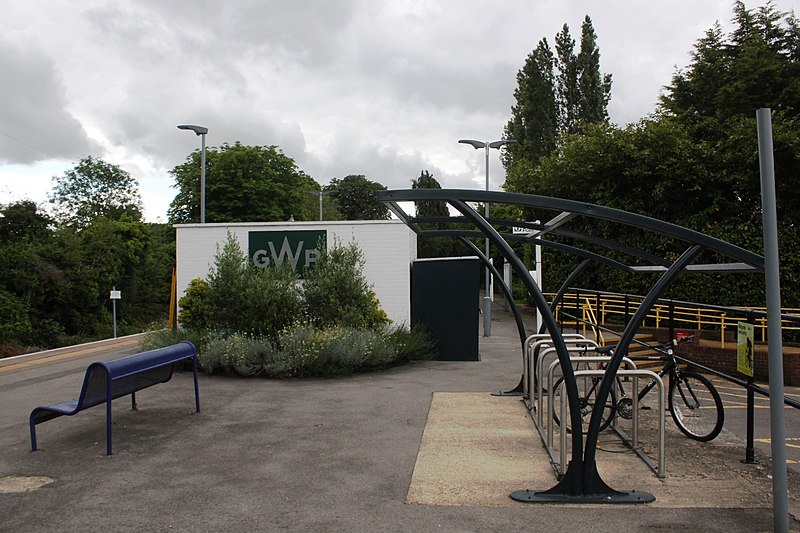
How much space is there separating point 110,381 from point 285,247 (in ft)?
26.2

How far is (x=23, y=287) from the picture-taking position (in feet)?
81.7

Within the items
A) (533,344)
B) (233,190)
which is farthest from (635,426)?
(233,190)

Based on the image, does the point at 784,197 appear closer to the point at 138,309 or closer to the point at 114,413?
the point at 114,413

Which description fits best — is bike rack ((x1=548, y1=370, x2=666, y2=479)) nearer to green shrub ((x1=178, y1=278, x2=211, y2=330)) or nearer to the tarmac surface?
the tarmac surface

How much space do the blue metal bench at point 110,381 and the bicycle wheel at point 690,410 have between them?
576 cm

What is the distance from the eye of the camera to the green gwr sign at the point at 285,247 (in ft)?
46.5

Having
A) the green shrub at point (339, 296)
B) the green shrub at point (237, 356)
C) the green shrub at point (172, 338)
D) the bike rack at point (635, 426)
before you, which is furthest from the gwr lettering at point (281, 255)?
the bike rack at point (635, 426)

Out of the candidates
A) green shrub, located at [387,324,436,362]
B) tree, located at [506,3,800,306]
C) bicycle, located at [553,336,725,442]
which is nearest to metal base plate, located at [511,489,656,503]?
bicycle, located at [553,336,725,442]

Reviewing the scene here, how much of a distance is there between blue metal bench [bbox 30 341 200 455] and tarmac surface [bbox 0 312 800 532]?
16.0 inches

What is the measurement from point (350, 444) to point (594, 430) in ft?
8.94

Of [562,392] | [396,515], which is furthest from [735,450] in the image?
[396,515]

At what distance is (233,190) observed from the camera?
4016cm

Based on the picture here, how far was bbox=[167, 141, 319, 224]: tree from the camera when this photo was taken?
40.3 m

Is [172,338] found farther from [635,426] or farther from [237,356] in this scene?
[635,426]
